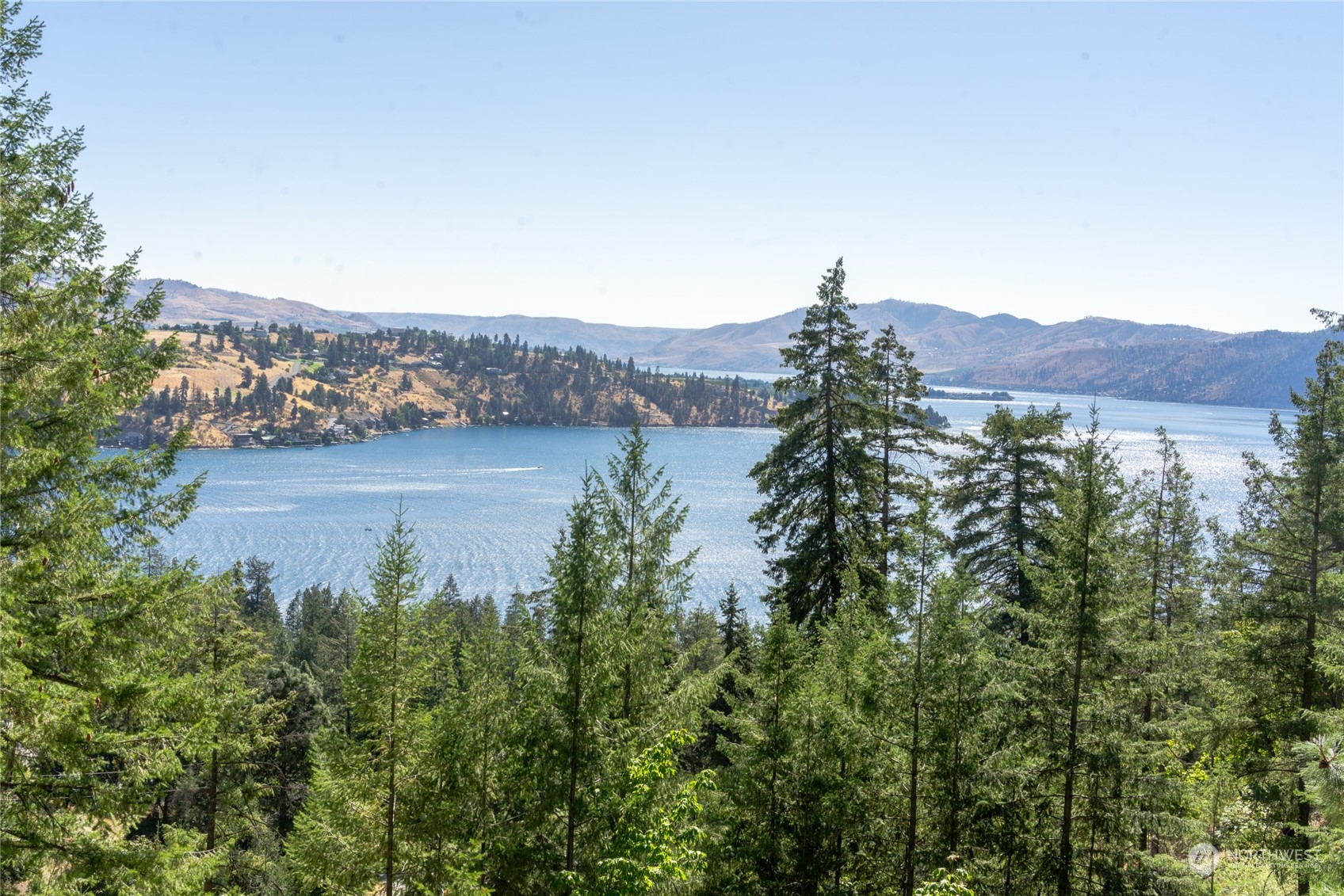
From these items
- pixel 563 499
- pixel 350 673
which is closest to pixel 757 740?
pixel 350 673

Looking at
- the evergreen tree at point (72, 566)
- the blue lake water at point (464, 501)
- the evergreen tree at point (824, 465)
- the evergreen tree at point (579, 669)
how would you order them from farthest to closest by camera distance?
the blue lake water at point (464, 501)
the evergreen tree at point (824, 465)
the evergreen tree at point (579, 669)
the evergreen tree at point (72, 566)

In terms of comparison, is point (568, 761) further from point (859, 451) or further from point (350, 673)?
point (859, 451)

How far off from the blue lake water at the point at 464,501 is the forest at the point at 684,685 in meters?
25.6

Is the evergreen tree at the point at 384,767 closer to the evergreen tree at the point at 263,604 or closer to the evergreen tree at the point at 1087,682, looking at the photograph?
the evergreen tree at the point at 1087,682

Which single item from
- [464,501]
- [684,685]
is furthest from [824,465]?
[464,501]

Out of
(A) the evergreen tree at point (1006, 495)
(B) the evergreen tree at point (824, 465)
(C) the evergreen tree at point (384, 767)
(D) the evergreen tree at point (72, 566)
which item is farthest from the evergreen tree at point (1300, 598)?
(D) the evergreen tree at point (72, 566)

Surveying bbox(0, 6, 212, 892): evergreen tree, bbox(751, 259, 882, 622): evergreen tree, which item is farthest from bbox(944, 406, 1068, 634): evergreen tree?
bbox(0, 6, 212, 892): evergreen tree

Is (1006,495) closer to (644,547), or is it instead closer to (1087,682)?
(1087,682)

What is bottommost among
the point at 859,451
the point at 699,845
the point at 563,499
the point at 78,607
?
the point at 563,499

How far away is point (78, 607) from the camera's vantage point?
7.55 metres

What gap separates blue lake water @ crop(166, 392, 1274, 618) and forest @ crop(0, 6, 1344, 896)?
25.6 meters

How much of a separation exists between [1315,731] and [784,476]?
35.9 feet

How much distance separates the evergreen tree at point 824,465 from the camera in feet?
60.2

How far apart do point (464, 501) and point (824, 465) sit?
93.3 metres
